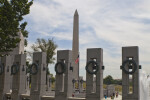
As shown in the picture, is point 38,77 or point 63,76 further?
point 38,77

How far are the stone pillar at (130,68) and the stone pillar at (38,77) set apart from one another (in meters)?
Answer: 8.01

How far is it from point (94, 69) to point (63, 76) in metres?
3.27

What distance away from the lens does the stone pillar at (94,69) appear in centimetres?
1692

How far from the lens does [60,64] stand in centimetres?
1895

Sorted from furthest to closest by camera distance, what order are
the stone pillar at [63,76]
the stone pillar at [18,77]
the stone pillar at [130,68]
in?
the stone pillar at [18,77] < the stone pillar at [63,76] < the stone pillar at [130,68]

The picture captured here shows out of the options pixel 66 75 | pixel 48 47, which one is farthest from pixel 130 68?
pixel 48 47

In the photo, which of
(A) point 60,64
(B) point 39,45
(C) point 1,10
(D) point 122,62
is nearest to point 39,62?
(A) point 60,64

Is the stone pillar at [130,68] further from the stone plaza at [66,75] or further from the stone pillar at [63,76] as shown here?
the stone pillar at [63,76]

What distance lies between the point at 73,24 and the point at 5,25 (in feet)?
116

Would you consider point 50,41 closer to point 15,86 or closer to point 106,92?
point 106,92

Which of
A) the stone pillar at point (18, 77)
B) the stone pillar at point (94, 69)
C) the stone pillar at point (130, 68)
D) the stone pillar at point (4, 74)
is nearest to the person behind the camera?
the stone pillar at point (130, 68)

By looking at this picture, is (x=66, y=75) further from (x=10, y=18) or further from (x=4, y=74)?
(x=10, y=18)

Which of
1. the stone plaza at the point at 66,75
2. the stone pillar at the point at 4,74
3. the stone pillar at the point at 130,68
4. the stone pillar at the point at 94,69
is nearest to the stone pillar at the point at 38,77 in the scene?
the stone plaza at the point at 66,75

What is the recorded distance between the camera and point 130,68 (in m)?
15.8
